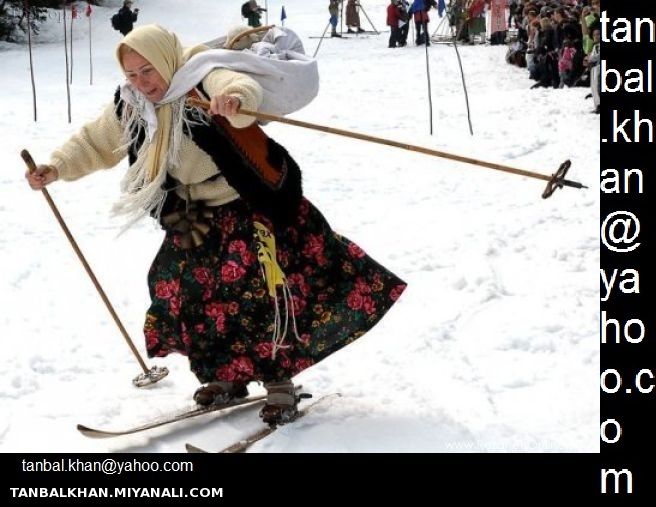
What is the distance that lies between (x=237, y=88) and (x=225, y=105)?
0.10m

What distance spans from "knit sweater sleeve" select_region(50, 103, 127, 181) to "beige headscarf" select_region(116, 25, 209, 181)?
0.20m

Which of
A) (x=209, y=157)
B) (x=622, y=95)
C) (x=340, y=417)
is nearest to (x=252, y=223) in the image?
(x=209, y=157)

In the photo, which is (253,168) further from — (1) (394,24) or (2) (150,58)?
(1) (394,24)

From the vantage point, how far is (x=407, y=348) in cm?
410

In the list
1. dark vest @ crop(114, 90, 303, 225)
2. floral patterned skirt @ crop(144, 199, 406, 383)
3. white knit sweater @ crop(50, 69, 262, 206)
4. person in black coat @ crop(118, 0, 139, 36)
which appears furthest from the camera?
person in black coat @ crop(118, 0, 139, 36)

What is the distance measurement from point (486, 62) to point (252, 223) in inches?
514

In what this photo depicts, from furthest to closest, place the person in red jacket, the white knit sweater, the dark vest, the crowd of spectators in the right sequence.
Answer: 1. the person in red jacket
2. the crowd of spectators
3. the dark vest
4. the white knit sweater

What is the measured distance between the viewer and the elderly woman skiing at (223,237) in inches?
122

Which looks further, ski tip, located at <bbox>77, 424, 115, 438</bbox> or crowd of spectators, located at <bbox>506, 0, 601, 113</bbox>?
crowd of spectators, located at <bbox>506, 0, 601, 113</bbox>

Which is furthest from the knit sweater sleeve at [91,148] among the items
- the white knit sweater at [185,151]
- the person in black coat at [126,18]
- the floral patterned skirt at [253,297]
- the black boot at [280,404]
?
the person in black coat at [126,18]

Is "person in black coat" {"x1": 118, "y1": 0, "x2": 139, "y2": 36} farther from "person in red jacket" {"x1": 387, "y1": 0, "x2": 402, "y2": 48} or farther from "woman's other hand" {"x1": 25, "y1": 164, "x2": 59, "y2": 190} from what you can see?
"woman's other hand" {"x1": 25, "y1": 164, "x2": 59, "y2": 190}

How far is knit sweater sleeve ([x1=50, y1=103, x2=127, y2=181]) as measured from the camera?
3311mm

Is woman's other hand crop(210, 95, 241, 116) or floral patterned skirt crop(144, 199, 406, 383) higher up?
woman's other hand crop(210, 95, 241, 116)

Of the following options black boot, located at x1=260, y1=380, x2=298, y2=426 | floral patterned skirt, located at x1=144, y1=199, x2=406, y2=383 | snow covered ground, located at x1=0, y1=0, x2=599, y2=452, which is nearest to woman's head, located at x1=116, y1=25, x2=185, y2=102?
floral patterned skirt, located at x1=144, y1=199, x2=406, y2=383
